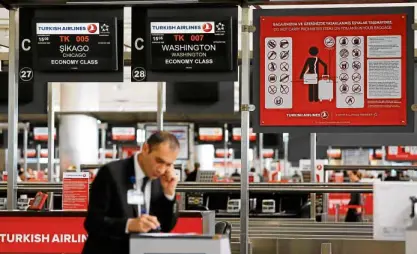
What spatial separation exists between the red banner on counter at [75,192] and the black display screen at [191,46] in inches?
43.4

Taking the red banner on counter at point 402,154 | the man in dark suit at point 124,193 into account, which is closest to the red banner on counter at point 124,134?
the red banner on counter at point 402,154

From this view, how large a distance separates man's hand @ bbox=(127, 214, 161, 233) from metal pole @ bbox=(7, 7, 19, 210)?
2398 mm

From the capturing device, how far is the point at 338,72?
6375 mm

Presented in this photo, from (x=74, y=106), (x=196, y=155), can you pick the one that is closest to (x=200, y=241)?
(x=74, y=106)

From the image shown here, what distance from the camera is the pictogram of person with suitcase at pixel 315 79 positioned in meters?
6.37

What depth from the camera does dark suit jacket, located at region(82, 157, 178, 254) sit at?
442 centimetres

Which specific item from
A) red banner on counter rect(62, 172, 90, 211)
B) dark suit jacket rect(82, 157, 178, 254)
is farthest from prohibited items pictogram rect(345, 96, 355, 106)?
dark suit jacket rect(82, 157, 178, 254)

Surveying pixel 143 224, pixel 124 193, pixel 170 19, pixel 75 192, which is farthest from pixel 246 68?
pixel 143 224

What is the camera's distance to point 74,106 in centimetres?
2392

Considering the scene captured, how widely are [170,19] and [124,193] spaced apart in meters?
2.37

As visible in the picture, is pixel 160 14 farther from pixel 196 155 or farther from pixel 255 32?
pixel 196 155

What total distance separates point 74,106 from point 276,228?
17504 mm

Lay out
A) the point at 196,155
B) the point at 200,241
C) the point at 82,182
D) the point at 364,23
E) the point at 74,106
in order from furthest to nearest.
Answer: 1. the point at 196,155
2. the point at 74,106
3. the point at 82,182
4. the point at 364,23
5. the point at 200,241

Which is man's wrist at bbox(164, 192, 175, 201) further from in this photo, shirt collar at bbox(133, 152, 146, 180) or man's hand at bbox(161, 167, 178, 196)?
shirt collar at bbox(133, 152, 146, 180)
